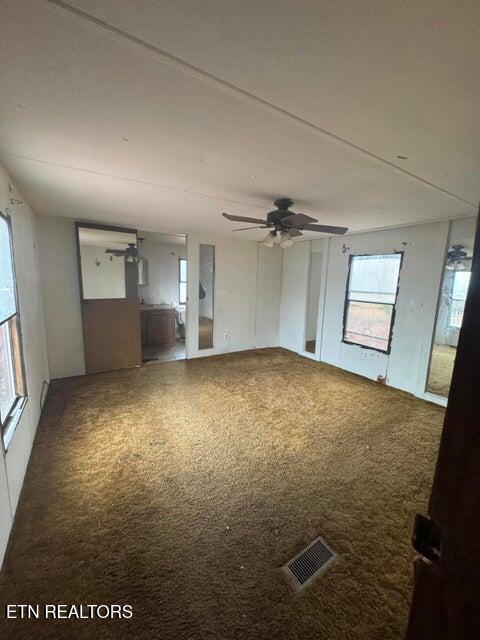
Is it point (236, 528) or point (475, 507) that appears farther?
point (236, 528)

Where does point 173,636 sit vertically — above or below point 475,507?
below

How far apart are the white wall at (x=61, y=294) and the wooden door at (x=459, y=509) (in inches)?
183

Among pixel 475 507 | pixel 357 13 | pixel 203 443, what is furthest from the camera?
pixel 203 443

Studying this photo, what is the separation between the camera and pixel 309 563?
1459 millimetres

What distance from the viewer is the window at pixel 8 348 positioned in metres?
1.84

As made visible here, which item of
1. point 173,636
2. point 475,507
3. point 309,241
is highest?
point 309,241

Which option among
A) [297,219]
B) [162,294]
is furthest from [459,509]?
[162,294]

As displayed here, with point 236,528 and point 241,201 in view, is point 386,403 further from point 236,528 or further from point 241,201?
point 241,201

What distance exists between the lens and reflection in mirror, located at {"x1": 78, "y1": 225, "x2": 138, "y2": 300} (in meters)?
4.02

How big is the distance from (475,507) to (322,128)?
5.51 ft

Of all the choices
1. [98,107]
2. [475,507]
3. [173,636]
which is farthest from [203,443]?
[98,107]

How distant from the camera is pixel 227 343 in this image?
17.8 ft

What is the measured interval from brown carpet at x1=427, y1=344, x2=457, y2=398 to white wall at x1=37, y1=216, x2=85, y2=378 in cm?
514

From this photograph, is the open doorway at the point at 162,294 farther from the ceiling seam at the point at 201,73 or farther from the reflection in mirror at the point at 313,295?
the ceiling seam at the point at 201,73
